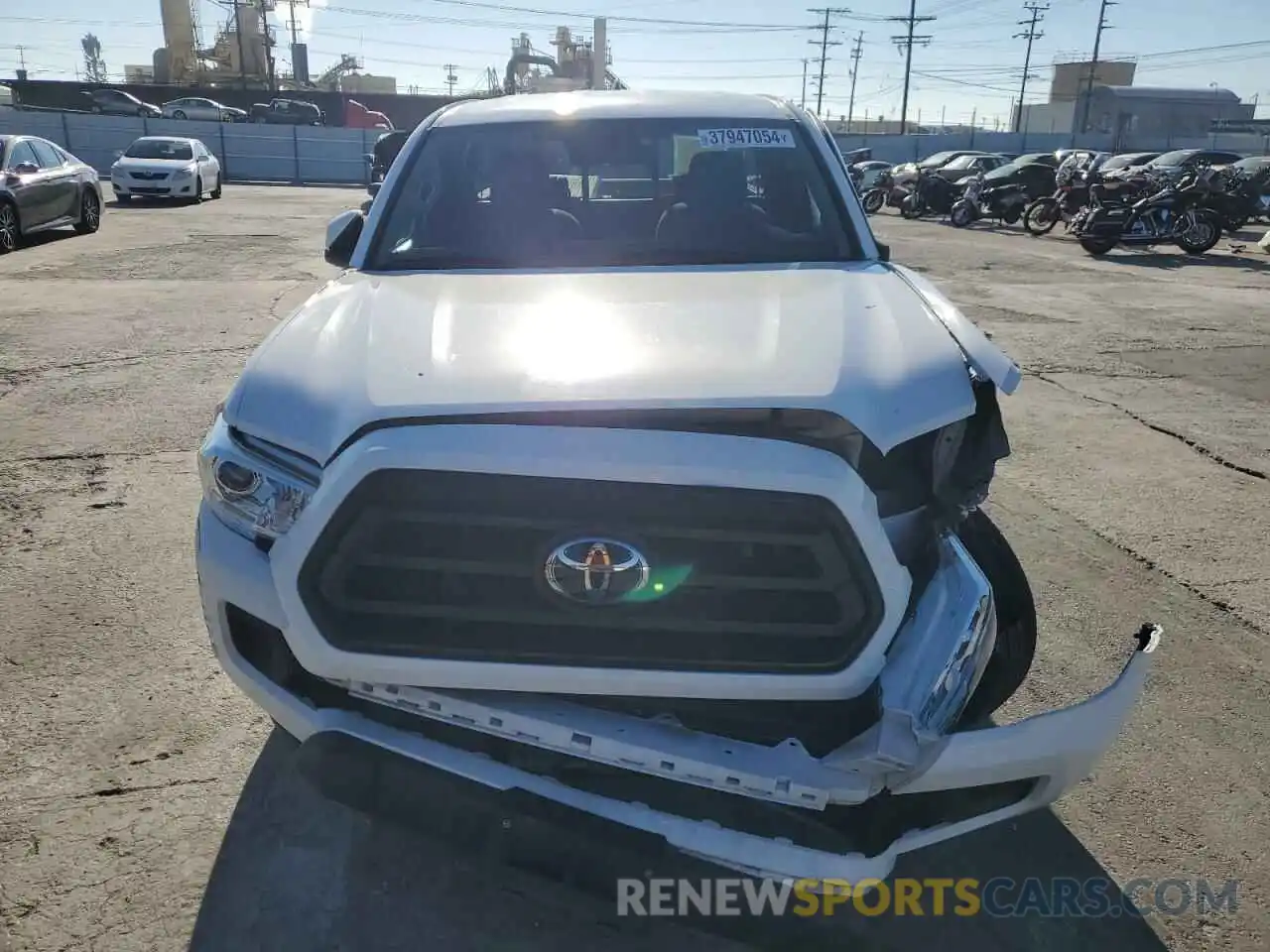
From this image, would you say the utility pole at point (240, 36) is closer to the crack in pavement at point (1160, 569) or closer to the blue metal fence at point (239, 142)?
the blue metal fence at point (239, 142)

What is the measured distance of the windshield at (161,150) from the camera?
2167 cm

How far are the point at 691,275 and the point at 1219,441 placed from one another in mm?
4576

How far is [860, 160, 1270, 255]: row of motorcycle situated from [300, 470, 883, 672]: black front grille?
1667 centimetres

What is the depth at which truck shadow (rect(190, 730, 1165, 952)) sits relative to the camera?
7.11 ft

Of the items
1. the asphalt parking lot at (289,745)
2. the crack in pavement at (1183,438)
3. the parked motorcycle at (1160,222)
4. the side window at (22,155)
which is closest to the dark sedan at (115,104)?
the side window at (22,155)

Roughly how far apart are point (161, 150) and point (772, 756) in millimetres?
24372

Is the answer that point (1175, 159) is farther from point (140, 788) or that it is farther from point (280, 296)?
point (140, 788)

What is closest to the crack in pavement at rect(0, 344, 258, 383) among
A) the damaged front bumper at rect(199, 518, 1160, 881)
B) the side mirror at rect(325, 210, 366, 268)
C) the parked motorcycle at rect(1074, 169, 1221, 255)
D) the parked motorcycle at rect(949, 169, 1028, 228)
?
the side mirror at rect(325, 210, 366, 268)

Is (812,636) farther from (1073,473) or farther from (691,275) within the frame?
(1073,473)

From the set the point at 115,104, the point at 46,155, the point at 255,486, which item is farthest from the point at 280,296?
the point at 115,104

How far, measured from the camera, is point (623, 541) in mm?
1797

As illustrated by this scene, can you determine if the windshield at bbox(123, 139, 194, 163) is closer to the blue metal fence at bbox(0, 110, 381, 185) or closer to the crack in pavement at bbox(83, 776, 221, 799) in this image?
the blue metal fence at bbox(0, 110, 381, 185)

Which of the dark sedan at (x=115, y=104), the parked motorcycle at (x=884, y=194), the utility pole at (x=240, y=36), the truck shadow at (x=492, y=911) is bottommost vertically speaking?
the truck shadow at (x=492, y=911)

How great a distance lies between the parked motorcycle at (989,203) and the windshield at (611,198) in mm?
20432
